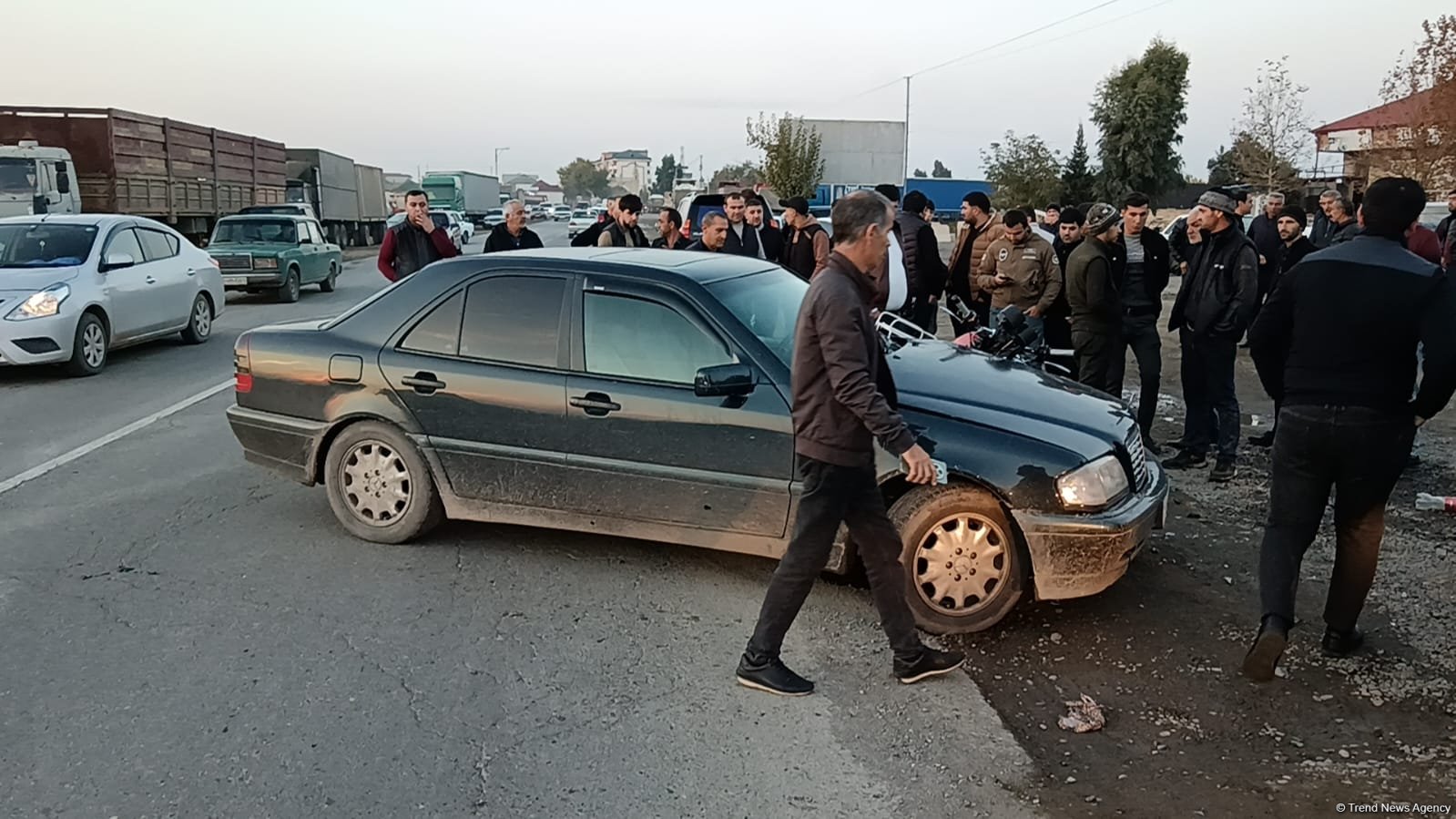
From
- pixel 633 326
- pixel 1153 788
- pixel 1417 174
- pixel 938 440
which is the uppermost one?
pixel 1417 174

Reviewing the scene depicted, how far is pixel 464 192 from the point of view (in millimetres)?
58938

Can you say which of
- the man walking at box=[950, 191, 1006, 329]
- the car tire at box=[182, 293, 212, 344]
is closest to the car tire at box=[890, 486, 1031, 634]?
the man walking at box=[950, 191, 1006, 329]

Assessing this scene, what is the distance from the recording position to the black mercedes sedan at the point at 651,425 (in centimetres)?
446

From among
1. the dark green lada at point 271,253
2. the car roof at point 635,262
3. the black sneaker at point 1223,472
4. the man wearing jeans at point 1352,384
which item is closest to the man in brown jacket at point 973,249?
the black sneaker at point 1223,472

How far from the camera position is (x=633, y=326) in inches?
202

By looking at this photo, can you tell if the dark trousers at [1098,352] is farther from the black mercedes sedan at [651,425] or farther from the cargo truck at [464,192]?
the cargo truck at [464,192]

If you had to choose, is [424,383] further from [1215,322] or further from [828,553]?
[1215,322]

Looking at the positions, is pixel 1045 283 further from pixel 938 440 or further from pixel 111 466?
pixel 111 466

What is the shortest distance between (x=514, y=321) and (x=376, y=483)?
1.15 m

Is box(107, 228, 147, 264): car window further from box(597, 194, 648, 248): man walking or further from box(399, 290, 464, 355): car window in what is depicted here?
box(399, 290, 464, 355): car window

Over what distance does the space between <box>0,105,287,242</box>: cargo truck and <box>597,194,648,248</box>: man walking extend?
43.2 feet

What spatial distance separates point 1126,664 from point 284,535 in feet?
14.1

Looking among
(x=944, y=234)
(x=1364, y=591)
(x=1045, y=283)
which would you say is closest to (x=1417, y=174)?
(x=1045, y=283)

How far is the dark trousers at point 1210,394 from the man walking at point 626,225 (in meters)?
4.76
